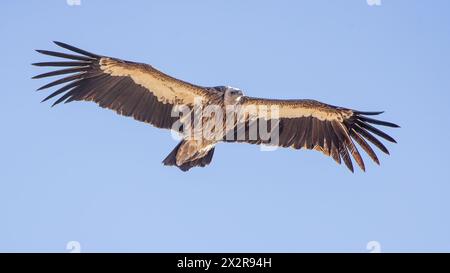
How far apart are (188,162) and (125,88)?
6.76 feet

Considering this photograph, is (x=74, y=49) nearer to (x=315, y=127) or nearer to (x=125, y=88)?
(x=125, y=88)

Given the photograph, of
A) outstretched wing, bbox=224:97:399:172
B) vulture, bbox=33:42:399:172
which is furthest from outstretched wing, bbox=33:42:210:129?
outstretched wing, bbox=224:97:399:172

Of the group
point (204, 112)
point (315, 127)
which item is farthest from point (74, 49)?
point (315, 127)

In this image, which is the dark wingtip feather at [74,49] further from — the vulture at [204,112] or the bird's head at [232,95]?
the bird's head at [232,95]

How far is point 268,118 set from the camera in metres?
17.0

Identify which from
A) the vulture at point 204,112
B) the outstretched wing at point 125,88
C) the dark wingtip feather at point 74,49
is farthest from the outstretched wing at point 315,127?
the dark wingtip feather at point 74,49

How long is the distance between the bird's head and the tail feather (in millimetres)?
1195

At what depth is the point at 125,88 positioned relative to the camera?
16.1 m

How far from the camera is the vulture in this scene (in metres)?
15.8

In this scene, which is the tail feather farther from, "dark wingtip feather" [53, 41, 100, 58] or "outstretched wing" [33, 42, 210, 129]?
"dark wingtip feather" [53, 41, 100, 58]

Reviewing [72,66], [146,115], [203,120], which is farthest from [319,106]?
[72,66]

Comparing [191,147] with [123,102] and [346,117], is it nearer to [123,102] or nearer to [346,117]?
[123,102]

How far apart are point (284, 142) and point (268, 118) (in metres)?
0.65
